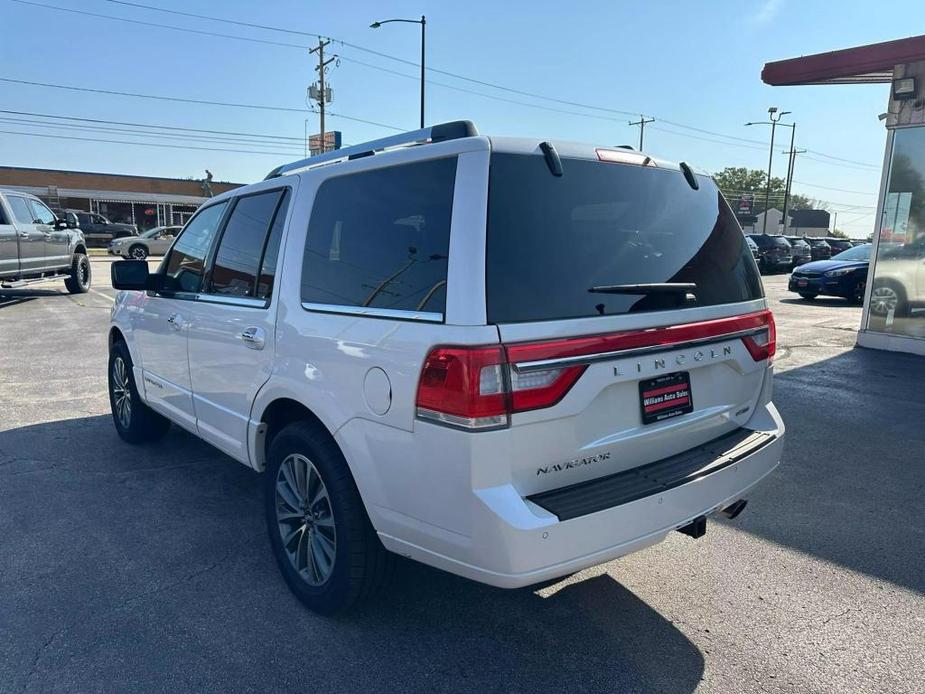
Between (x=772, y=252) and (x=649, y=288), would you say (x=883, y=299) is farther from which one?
(x=772, y=252)

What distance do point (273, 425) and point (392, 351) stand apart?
4.06 ft

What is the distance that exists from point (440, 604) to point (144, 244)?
97.1ft

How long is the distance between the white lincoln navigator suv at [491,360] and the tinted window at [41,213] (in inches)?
A: 523

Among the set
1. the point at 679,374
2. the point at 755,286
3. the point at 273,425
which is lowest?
the point at 273,425

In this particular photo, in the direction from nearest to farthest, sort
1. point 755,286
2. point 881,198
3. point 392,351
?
point 392,351
point 755,286
point 881,198

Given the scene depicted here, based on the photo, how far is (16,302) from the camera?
14273 millimetres

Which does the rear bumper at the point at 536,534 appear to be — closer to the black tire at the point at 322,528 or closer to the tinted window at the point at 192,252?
the black tire at the point at 322,528

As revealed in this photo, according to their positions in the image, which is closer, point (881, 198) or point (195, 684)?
point (195, 684)

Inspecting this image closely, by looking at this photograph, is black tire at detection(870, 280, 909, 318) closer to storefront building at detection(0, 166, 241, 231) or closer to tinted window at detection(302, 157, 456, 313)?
tinted window at detection(302, 157, 456, 313)

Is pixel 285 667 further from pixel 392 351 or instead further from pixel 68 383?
pixel 68 383

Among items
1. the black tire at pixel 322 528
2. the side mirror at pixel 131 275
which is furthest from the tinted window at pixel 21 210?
the black tire at pixel 322 528

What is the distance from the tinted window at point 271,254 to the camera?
334cm

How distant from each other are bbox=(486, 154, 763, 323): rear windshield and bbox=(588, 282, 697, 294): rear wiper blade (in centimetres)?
1

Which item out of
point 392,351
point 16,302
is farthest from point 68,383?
point 16,302
